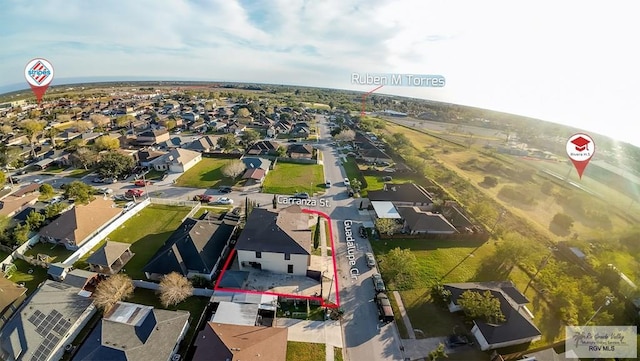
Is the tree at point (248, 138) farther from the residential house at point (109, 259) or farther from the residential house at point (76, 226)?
the residential house at point (109, 259)

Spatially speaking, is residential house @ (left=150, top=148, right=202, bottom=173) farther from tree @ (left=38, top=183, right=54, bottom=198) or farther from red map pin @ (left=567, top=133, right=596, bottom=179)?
red map pin @ (left=567, top=133, right=596, bottom=179)

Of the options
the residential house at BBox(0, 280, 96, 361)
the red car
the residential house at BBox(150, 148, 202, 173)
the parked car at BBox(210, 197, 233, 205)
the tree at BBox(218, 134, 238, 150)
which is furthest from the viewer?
the tree at BBox(218, 134, 238, 150)

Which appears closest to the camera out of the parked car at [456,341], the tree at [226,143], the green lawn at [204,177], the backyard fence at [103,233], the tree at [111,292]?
the parked car at [456,341]

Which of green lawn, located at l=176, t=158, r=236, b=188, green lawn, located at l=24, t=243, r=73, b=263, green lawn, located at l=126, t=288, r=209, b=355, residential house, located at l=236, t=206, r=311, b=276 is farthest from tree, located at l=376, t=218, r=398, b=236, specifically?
green lawn, located at l=24, t=243, r=73, b=263

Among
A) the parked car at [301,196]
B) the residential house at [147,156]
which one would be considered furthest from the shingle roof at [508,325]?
the residential house at [147,156]

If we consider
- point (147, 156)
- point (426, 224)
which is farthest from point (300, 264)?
point (147, 156)

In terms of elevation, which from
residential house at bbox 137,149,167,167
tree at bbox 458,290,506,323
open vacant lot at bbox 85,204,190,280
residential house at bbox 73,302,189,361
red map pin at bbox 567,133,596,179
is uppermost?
red map pin at bbox 567,133,596,179

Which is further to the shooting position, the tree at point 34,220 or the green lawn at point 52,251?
the tree at point 34,220

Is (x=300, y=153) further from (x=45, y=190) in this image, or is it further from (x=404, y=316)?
(x=404, y=316)
